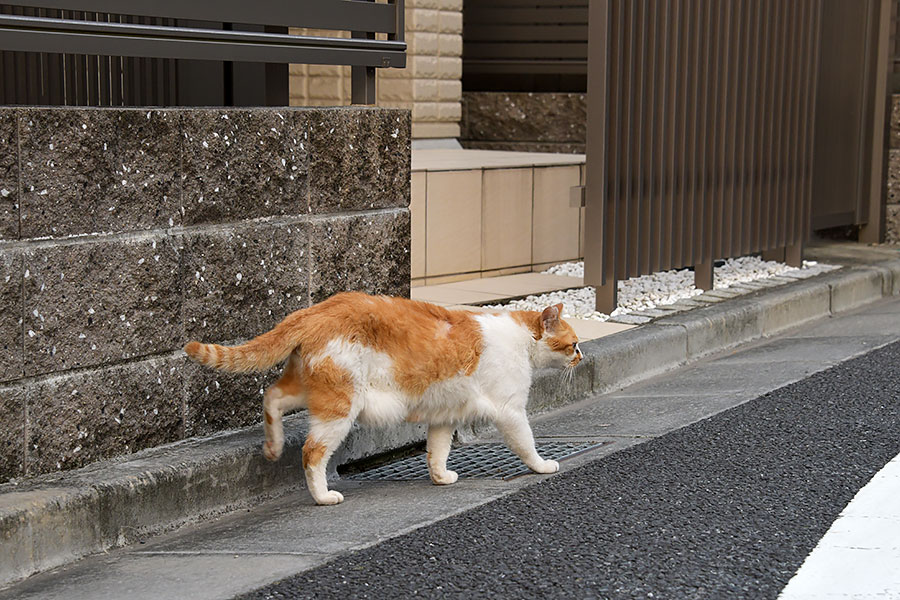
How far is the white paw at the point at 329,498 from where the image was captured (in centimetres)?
452

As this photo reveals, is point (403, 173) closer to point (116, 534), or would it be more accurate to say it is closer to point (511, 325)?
point (511, 325)

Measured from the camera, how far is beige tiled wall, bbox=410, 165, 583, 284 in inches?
333

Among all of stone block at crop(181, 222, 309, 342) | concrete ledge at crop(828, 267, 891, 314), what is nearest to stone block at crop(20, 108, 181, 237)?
stone block at crop(181, 222, 309, 342)

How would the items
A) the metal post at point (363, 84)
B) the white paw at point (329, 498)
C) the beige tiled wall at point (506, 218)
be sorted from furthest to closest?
the beige tiled wall at point (506, 218) → the metal post at point (363, 84) → the white paw at point (329, 498)

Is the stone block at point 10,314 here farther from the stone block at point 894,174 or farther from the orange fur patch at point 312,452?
the stone block at point 894,174

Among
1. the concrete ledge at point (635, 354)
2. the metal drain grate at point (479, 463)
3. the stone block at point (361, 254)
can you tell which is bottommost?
the metal drain grate at point (479, 463)

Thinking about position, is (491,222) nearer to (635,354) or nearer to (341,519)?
(635,354)

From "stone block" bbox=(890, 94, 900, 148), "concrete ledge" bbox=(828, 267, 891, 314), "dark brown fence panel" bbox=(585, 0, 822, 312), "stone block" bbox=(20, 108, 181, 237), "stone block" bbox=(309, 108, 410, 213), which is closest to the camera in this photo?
"stone block" bbox=(20, 108, 181, 237)

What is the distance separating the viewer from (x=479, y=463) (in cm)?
527

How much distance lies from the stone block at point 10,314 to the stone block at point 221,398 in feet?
2.56

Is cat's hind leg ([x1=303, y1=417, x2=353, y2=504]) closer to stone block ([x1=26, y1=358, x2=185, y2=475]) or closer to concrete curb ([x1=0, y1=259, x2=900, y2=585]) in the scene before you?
concrete curb ([x1=0, y1=259, x2=900, y2=585])

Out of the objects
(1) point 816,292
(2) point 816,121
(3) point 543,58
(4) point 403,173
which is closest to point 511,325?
(4) point 403,173

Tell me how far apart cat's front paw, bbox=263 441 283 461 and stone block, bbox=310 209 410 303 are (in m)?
0.87

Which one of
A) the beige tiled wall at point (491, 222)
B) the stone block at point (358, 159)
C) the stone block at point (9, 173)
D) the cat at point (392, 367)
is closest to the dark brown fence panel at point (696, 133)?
the beige tiled wall at point (491, 222)
